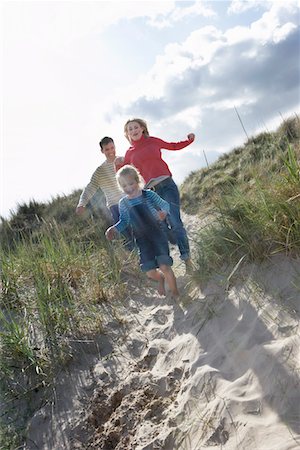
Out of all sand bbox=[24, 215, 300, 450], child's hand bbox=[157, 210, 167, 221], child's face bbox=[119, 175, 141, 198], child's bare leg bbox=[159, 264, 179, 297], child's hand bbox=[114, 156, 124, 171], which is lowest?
sand bbox=[24, 215, 300, 450]

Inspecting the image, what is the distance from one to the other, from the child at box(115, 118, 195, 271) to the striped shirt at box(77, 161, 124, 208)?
2.02 feet

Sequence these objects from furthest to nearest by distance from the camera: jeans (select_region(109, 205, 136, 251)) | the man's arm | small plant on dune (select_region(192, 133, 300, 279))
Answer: the man's arm
jeans (select_region(109, 205, 136, 251))
small plant on dune (select_region(192, 133, 300, 279))

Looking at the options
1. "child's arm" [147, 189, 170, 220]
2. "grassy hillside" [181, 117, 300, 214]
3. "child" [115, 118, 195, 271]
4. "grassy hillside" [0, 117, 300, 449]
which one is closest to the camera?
"grassy hillside" [0, 117, 300, 449]

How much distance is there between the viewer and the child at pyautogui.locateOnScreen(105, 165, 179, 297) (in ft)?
13.2

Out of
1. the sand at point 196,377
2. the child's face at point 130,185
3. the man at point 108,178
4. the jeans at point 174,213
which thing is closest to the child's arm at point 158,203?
the child's face at point 130,185

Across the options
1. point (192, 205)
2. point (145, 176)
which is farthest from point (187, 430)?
point (192, 205)

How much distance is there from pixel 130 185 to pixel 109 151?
171 centimetres

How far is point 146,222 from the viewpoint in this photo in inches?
159

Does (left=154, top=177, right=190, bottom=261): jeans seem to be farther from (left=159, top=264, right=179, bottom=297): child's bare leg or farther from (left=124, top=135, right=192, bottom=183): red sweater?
(left=159, top=264, right=179, bottom=297): child's bare leg

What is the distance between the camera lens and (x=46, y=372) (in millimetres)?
3500

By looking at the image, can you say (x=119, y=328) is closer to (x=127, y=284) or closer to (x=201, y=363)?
(x=127, y=284)

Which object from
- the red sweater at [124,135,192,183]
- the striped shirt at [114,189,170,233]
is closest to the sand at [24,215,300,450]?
the striped shirt at [114,189,170,233]

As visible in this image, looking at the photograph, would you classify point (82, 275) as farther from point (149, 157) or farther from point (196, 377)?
point (196, 377)

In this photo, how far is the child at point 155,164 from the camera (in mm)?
4691
